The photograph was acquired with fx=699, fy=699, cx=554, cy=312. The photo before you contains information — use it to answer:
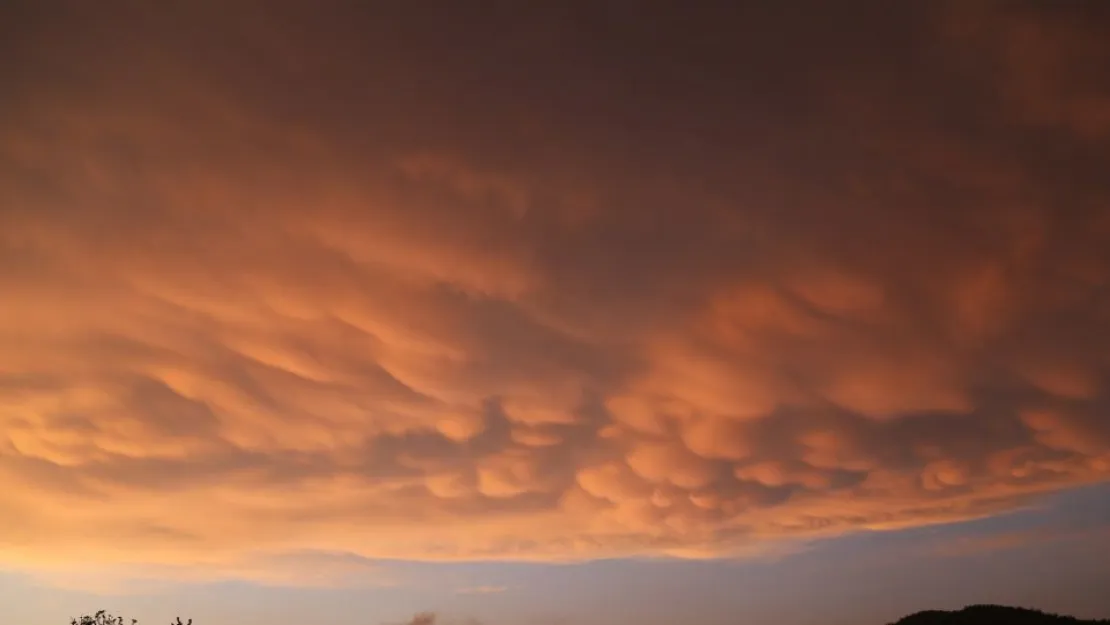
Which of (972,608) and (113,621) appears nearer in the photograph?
(972,608)

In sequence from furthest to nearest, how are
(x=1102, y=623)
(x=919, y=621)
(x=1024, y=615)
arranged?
(x=919, y=621) < (x=1024, y=615) < (x=1102, y=623)

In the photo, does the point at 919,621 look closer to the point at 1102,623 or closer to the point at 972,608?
the point at 972,608

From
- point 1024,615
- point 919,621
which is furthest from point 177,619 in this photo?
point 1024,615

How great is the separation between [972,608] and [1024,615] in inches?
215

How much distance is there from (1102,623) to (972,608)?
12686 mm

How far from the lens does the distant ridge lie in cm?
7344

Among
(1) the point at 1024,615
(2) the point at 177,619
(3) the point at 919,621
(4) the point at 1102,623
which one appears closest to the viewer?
(4) the point at 1102,623

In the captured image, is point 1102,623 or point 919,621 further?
point 919,621

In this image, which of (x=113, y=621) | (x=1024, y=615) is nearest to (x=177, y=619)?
(x=113, y=621)

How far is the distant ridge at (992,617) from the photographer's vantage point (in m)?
73.4

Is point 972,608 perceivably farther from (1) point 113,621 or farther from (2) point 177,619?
(1) point 113,621

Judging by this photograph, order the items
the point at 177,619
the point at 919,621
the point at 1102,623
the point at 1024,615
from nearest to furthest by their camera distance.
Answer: the point at 1102,623
the point at 1024,615
the point at 919,621
the point at 177,619

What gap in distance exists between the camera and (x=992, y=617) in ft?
250

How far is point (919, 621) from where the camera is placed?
81.5 m
